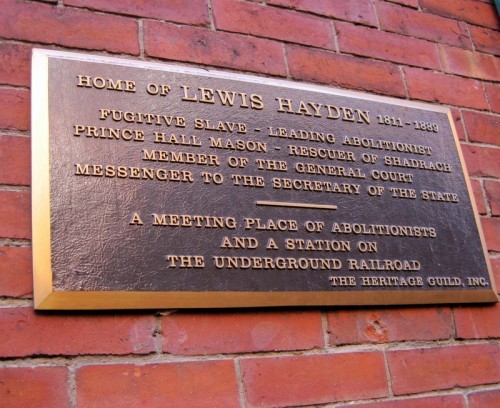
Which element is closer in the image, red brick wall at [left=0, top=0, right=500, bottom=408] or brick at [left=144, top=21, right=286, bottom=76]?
red brick wall at [left=0, top=0, right=500, bottom=408]

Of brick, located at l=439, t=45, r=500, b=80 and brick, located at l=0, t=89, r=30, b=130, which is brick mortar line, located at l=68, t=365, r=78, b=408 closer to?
brick, located at l=0, t=89, r=30, b=130

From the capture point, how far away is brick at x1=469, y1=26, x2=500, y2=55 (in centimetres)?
222

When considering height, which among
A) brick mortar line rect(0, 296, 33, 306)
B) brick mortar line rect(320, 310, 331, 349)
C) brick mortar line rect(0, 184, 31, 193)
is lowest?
brick mortar line rect(320, 310, 331, 349)

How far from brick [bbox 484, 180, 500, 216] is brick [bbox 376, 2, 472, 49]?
→ 1.84ft

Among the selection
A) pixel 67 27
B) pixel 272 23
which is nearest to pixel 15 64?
pixel 67 27

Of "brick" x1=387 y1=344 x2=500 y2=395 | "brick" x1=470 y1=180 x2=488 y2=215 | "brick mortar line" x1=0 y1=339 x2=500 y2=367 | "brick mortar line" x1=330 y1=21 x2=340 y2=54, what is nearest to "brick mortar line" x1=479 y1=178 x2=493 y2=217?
"brick" x1=470 y1=180 x2=488 y2=215

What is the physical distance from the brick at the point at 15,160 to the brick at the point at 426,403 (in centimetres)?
98

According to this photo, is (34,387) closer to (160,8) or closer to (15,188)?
(15,188)

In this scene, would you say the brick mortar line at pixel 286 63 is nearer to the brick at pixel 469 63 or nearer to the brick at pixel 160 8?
the brick at pixel 160 8

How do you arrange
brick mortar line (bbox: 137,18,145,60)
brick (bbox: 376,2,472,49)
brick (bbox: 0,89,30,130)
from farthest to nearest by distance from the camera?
brick (bbox: 376,2,472,49)
brick mortar line (bbox: 137,18,145,60)
brick (bbox: 0,89,30,130)

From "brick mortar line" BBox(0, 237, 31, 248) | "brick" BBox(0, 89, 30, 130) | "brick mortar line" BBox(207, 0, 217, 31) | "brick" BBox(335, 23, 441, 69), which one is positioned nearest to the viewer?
"brick mortar line" BBox(0, 237, 31, 248)

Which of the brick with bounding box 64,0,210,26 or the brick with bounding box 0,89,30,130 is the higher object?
the brick with bounding box 64,0,210,26

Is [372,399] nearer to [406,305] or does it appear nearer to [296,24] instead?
[406,305]

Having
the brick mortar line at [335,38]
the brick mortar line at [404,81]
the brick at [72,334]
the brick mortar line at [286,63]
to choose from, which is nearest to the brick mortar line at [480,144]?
the brick mortar line at [404,81]
